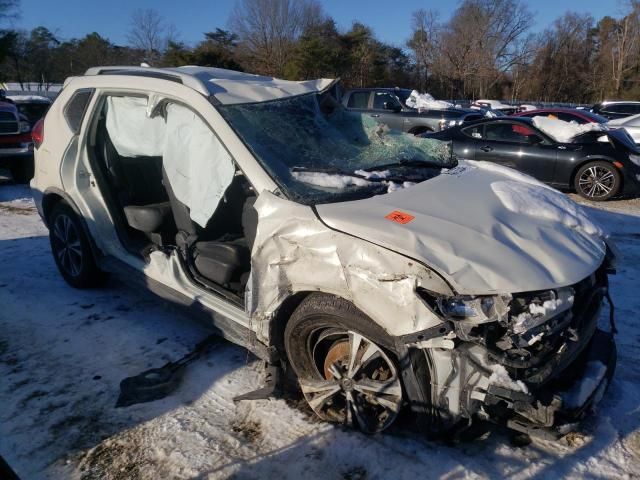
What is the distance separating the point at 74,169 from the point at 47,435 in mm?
2210

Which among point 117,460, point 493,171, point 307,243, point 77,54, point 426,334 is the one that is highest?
point 77,54

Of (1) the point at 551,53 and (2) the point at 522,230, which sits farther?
(1) the point at 551,53

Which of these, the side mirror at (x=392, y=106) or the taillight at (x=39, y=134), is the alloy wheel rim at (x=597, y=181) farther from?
the taillight at (x=39, y=134)

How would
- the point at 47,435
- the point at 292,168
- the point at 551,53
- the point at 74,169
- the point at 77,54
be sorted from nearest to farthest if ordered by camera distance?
→ the point at 47,435, the point at 292,168, the point at 74,169, the point at 77,54, the point at 551,53

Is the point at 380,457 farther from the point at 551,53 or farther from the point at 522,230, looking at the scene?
the point at 551,53

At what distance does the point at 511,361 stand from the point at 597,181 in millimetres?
7738

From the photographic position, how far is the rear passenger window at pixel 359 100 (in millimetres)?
14664

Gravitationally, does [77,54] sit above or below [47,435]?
above

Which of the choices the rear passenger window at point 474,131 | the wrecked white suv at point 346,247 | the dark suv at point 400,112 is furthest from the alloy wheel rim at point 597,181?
the wrecked white suv at point 346,247

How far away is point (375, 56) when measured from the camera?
141ft

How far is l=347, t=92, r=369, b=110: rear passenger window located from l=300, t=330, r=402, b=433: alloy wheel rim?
12.7 m

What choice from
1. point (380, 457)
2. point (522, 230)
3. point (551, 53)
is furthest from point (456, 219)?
point (551, 53)

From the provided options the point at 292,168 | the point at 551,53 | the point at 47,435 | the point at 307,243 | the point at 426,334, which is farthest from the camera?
the point at 551,53

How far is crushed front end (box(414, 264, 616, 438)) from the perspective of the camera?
2.19 meters
